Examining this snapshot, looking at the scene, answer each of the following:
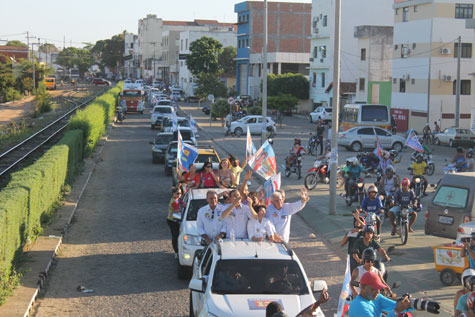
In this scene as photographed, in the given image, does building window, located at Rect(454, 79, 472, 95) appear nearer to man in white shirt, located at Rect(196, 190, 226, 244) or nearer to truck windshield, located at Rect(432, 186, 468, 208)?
truck windshield, located at Rect(432, 186, 468, 208)

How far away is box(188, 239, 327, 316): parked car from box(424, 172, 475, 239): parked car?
671 centimetres

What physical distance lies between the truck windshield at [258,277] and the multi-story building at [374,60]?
55763 millimetres

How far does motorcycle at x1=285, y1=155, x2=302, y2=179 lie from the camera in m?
27.2

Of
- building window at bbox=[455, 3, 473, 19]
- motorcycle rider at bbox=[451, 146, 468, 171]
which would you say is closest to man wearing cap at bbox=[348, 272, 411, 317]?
motorcycle rider at bbox=[451, 146, 468, 171]

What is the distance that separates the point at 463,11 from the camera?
52031 mm

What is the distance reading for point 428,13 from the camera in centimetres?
5231

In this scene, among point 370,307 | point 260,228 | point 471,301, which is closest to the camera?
point 370,307

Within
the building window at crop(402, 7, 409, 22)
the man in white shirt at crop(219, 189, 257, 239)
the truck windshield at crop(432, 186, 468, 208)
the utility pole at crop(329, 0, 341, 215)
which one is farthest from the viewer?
the building window at crop(402, 7, 409, 22)

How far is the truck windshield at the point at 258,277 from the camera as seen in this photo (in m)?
8.74

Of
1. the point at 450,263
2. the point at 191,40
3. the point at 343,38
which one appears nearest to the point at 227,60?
the point at 191,40

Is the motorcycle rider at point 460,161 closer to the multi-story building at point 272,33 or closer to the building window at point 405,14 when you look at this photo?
the building window at point 405,14

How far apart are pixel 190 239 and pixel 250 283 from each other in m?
4.07

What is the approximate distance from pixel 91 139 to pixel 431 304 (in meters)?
28.8

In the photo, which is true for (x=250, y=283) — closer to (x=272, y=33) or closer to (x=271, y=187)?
(x=271, y=187)
